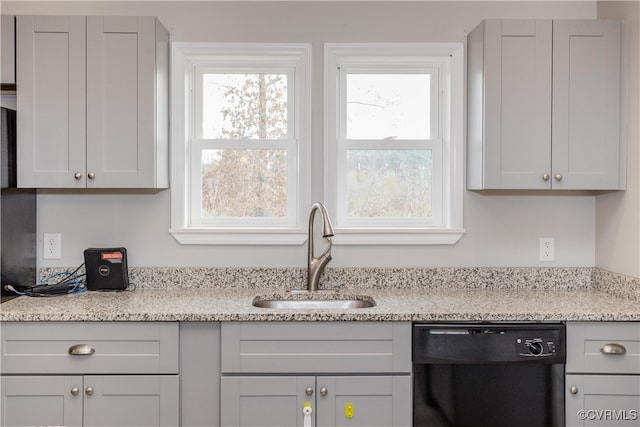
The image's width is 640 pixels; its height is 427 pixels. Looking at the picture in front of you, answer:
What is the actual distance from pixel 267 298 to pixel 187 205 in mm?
642

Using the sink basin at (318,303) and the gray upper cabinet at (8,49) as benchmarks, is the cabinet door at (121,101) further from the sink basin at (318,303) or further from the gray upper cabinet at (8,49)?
the sink basin at (318,303)

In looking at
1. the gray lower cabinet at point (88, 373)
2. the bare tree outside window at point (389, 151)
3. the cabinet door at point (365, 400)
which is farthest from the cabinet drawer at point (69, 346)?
the bare tree outside window at point (389, 151)

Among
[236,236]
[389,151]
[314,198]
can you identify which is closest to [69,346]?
[236,236]

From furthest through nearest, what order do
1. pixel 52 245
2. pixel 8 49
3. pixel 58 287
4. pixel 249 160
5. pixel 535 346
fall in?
pixel 249 160 → pixel 52 245 → pixel 58 287 → pixel 8 49 → pixel 535 346

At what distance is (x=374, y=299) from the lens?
2320 mm

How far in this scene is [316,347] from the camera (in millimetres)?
2012

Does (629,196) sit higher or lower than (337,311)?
higher

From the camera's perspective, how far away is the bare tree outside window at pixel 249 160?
2709 mm

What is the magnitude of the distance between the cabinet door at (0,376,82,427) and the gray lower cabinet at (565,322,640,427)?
188 centimetres

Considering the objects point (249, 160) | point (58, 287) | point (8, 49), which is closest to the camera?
point (8, 49)

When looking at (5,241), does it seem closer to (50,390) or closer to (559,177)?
(50,390)

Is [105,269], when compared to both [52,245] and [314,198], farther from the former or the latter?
[314,198]

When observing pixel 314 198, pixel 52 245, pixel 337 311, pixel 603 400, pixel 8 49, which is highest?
pixel 8 49

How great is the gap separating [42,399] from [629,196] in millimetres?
2574
